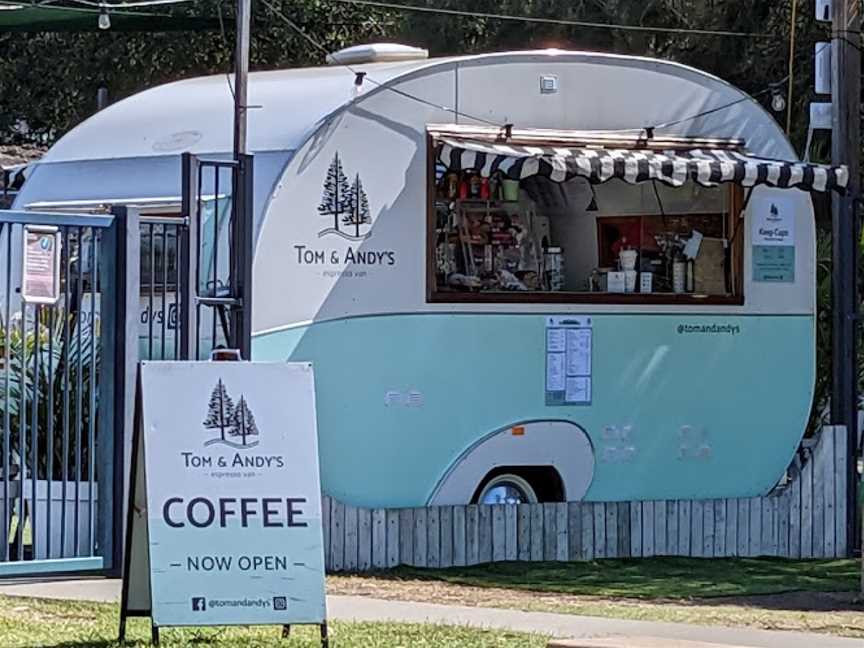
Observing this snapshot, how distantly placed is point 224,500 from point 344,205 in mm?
4566

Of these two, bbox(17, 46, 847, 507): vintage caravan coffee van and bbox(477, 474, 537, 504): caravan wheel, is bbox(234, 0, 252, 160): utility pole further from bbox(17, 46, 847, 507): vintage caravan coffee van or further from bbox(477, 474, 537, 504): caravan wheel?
bbox(477, 474, 537, 504): caravan wheel

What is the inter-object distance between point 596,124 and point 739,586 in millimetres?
3654

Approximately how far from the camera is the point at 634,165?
44.1 feet

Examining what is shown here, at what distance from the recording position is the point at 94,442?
9.81 m

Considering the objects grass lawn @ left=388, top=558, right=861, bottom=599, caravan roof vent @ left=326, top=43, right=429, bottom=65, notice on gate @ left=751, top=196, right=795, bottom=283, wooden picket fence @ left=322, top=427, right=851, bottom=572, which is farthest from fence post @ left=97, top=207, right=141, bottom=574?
notice on gate @ left=751, top=196, right=795, bottom=283

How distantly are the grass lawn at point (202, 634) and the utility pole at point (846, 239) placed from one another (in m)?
6.13

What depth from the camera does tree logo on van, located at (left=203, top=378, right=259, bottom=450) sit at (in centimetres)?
879

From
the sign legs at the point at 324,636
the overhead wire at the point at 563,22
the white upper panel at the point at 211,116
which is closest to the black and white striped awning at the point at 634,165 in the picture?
the white upper panel at the point at 211,116

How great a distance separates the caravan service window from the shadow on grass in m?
1.94

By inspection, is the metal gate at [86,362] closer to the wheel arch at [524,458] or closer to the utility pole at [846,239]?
the wheel arch at [524,458]

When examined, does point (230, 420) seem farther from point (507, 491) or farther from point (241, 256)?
point (507, 491)

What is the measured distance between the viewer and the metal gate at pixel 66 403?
371 inches

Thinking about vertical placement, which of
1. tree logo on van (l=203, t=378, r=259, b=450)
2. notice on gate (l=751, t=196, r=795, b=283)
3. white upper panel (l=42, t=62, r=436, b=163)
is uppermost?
white upper panel (l=42, t=62, r=436, b=163)

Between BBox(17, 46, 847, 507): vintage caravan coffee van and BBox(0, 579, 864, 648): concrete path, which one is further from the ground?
BBox(17, 46, 847, 507): vintage caravan coffee van
